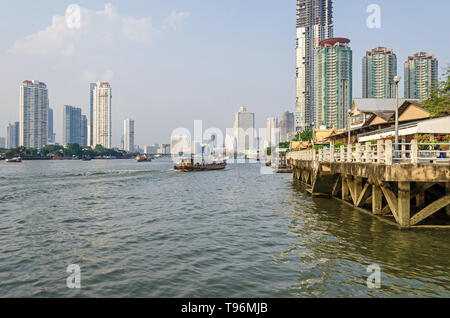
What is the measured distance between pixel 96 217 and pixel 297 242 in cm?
1386

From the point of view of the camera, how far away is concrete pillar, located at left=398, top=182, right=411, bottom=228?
A: 13.9 m

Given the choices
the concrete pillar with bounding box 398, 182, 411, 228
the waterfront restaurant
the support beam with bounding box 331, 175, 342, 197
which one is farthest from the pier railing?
the support beam with bounding box 331, 175, 342, 197

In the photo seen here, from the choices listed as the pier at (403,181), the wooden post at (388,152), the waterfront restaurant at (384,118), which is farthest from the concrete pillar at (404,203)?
the waterfront restaurant at (384,118)

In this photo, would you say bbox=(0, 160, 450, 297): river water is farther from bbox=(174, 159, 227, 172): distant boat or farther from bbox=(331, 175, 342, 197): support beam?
bbox=(174, 159, 227, 172): distant boat

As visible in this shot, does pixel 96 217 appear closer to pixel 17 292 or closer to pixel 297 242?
pixel 17 292

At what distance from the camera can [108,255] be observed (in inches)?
500

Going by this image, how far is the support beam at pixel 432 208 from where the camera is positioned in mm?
14281

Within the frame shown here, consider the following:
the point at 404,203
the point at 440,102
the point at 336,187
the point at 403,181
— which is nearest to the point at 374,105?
the point at 440,102

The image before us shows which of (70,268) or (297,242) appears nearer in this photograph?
(70,268)

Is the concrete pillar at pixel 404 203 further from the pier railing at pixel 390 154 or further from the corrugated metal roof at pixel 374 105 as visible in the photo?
the corrugated metal roof at pixel 374 105

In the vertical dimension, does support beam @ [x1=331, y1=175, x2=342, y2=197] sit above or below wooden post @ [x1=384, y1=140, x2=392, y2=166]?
below

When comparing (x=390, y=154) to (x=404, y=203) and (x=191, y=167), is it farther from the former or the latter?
(x=191, y=167)

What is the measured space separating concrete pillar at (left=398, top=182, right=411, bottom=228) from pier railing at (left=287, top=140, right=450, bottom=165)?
3.60 feet
